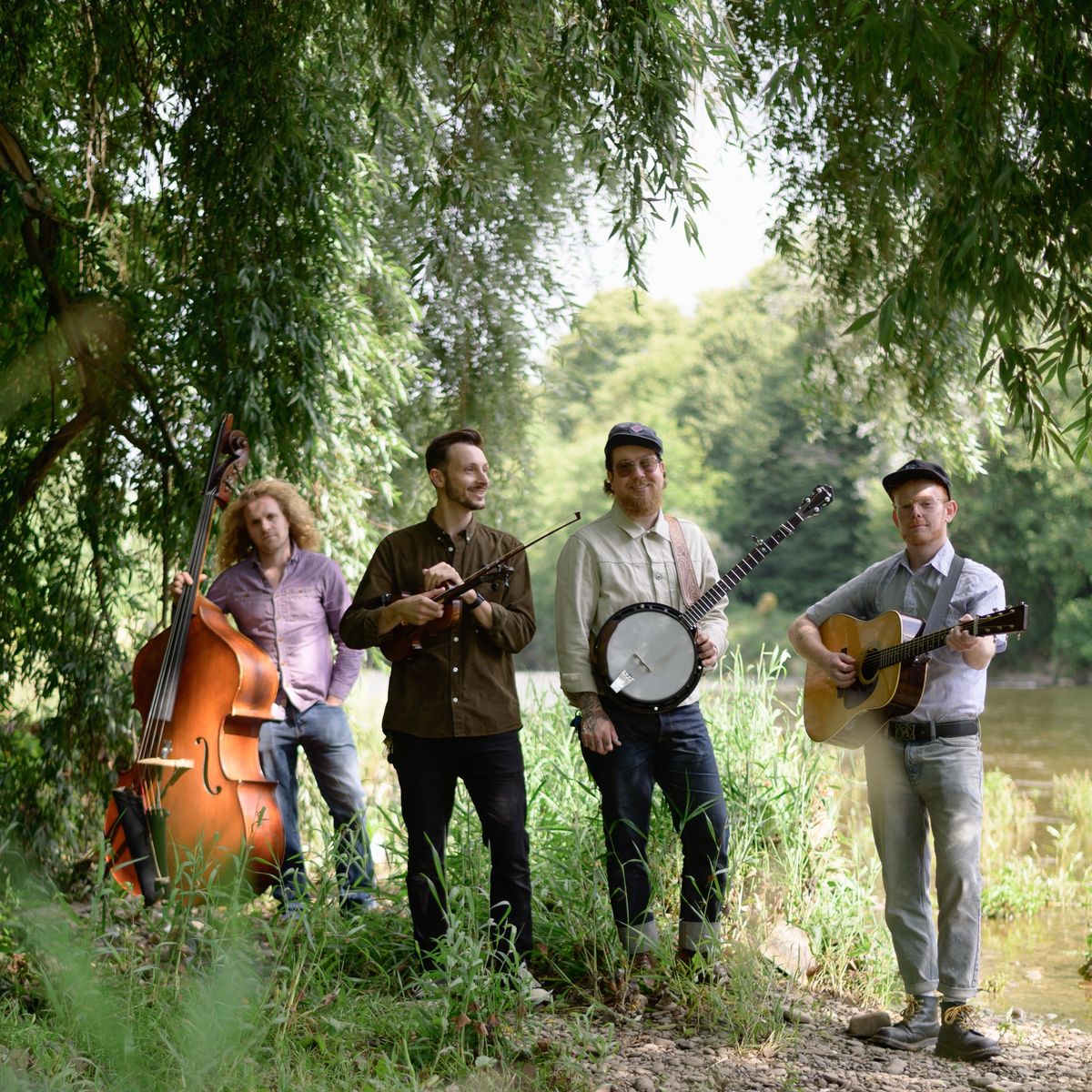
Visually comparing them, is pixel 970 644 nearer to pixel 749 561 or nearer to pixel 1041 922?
pixel 749 561

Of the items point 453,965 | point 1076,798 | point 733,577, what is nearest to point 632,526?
point 733,577

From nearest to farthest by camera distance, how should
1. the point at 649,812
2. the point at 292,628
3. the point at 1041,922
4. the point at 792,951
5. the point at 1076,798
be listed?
the point at 649,812 → the point at 792,951 → the point at 292,628 → the point at 1041,922 → the point at 1076,798

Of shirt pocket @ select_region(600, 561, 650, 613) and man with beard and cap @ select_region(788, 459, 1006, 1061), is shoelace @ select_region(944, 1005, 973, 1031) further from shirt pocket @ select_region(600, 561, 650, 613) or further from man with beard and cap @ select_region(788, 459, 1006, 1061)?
shirt pocket @ select_region(600, 561, 650, 613)

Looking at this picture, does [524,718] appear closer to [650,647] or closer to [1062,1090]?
[650,647]

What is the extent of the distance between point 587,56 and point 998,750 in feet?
38.8

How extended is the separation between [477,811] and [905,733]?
1240 millimetres

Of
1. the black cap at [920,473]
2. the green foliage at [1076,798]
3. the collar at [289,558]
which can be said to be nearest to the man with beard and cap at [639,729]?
the black cap at [920,473]

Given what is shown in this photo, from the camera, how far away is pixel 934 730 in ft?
12.1

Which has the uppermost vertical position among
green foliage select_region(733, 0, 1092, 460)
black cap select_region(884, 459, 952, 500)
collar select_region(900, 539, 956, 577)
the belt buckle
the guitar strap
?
green foliage select_region(733, 0, 1092, 460)

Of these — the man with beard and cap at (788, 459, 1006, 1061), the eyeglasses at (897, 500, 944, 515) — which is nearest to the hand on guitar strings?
the man with beard and cap at (788, 459, 1006, 1061)

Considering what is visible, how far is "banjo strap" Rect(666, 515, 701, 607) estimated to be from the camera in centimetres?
402

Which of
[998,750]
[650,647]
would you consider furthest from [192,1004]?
[998,750]

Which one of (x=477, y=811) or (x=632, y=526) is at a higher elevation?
(x=632, y=526)

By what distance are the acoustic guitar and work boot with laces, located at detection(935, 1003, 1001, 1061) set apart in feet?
2.56
